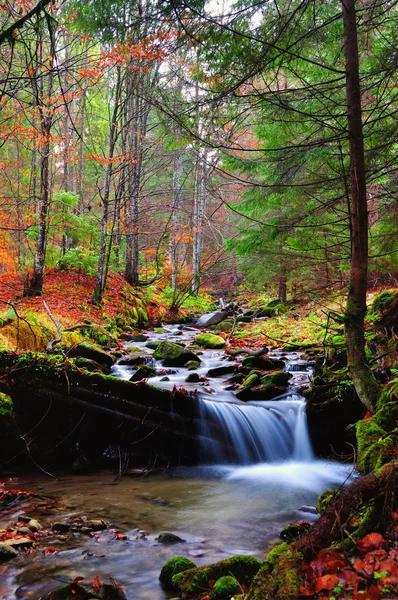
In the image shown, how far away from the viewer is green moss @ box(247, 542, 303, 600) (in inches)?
84.7

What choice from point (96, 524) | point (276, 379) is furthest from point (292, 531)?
point (276, 379)

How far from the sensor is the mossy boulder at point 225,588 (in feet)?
8.59

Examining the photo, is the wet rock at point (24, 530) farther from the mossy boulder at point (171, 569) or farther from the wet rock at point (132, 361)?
the wet rock at point (132, 361)

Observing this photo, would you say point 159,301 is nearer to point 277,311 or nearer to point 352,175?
point 277,311

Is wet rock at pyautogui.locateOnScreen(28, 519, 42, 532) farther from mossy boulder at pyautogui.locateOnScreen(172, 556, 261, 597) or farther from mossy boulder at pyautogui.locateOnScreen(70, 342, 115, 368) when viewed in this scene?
mossy boulder at pyautogui.locateOnScreen(70, 342, 115, 368)

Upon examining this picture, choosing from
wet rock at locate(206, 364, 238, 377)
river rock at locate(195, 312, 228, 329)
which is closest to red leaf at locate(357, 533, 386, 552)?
wet rock at locate(206, 364, 238, 377)

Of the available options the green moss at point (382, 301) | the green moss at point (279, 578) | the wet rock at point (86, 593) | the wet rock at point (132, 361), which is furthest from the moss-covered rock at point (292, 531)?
the wet rock at point (132, 361)

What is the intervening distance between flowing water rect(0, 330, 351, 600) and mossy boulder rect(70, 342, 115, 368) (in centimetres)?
129

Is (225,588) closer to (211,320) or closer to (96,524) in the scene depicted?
(96,524)

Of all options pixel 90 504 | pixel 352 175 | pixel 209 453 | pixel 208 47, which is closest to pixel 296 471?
pixel 209 453

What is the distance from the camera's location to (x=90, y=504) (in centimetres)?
477

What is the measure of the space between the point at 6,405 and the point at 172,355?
17.9 feet

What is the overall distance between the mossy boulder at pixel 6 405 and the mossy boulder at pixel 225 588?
414cm

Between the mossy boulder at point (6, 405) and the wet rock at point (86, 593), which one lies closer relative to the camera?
the wet rock at point (86, 593)
